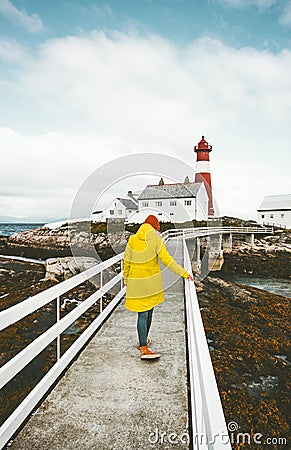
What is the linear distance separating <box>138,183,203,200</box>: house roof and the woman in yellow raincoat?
→ 3732cm

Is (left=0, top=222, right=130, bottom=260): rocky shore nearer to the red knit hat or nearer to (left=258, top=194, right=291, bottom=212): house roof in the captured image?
the red knit hat

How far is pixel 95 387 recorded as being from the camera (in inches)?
154

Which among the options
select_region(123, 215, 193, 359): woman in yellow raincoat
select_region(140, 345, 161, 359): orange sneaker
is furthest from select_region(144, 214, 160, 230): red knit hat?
select_region(140, 345, 161, 359): orange sneaker

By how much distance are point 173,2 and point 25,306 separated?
48.6ft

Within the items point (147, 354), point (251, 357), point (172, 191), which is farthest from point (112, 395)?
point (172, 191)

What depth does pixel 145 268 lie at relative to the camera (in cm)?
459

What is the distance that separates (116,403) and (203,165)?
1657 inches

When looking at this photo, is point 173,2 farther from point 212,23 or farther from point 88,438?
point 88,438

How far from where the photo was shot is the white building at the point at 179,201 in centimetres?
4209

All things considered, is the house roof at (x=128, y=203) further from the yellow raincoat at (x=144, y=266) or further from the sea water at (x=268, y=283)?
the yellow raincoat at (x=144, y=266)

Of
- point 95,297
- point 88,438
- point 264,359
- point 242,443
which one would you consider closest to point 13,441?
point 88,438

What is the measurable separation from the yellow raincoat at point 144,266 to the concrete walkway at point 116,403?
28.3 inches

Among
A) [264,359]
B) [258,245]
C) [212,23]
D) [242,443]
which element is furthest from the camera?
[258,245]

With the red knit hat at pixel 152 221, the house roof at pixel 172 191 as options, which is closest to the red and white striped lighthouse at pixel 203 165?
the house roof at pixel 172 191
